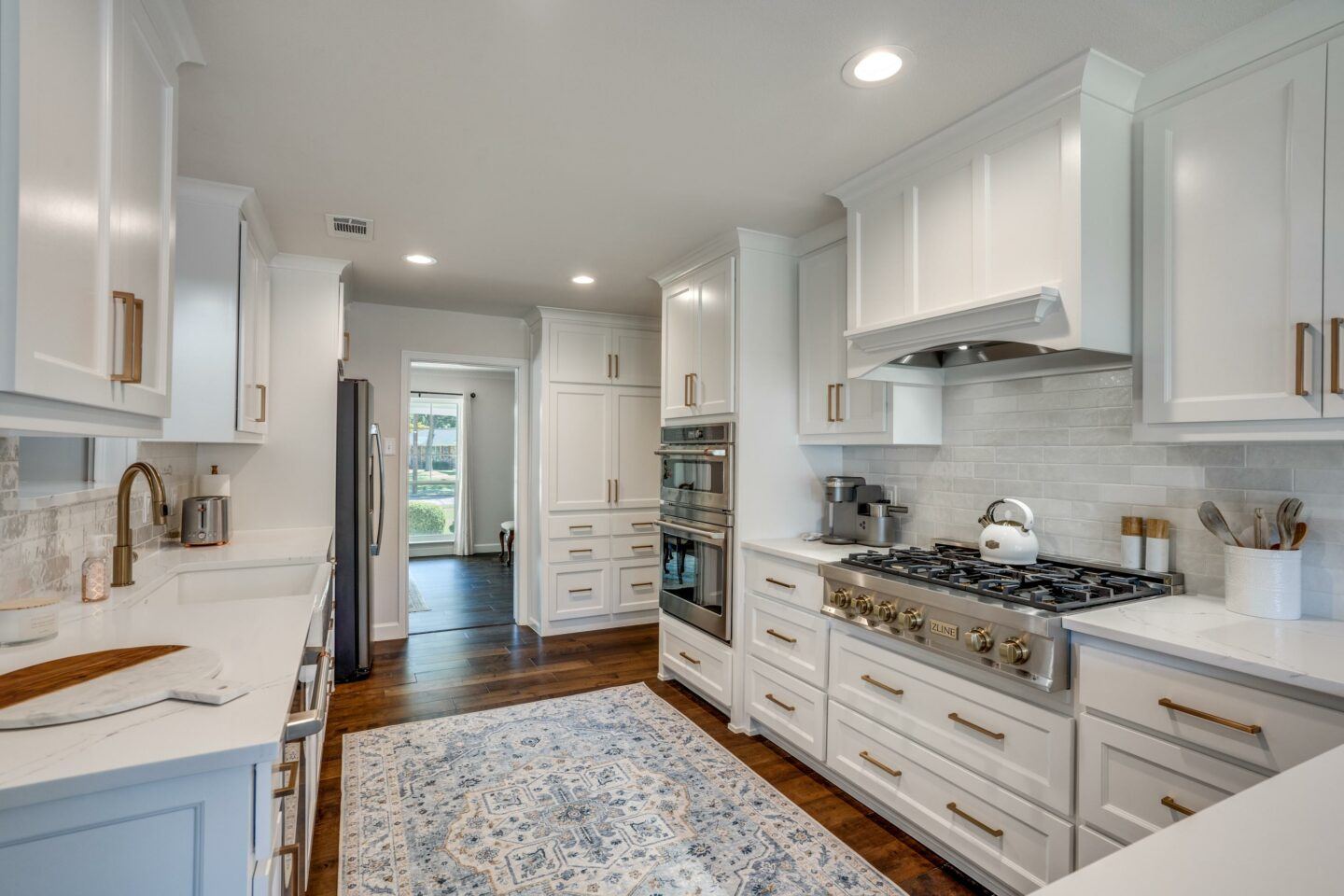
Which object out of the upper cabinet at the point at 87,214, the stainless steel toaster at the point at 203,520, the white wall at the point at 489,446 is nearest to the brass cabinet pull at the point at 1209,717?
the upper cabinet at the point at 87,214

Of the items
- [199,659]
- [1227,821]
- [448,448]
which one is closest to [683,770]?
[199,659]

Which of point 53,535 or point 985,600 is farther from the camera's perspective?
point 985,600

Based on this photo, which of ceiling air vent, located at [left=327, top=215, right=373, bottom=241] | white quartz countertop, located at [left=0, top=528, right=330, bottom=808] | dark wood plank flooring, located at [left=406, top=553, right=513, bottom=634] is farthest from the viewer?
dark wood plank flooring, located at [left=406, top=553, right=513, bottom=634]

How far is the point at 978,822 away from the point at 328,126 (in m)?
2.95

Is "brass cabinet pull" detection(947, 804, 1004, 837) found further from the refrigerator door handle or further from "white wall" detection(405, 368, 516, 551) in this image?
"white wall" detection(405, 368, 516, 551)

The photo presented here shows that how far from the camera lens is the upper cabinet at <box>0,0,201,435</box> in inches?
34.9

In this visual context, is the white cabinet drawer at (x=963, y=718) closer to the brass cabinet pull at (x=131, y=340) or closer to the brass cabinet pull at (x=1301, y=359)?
the brass cabinet pull at (x=1301, y=359)

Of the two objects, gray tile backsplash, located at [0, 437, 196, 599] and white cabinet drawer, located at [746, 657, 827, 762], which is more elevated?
gray tile backsplash, located at [0, 437, 196, 599]

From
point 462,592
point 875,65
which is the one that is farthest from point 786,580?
point 462,592

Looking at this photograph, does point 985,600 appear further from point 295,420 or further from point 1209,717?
point 295,420

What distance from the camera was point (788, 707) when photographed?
9.30 feet

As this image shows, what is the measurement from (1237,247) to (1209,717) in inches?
45.9

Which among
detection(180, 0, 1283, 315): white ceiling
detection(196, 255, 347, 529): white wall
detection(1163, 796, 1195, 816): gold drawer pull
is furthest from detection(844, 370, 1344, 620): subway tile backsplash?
detection(196, 255, 347, 529): white wall

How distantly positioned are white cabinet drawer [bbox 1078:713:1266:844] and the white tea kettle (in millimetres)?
707
